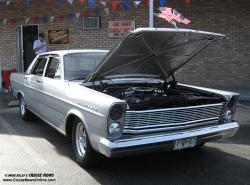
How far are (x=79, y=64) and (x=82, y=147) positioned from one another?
1.55 metres

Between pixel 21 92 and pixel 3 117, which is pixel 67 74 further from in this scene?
pixel 3 117

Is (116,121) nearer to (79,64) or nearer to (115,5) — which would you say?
(79,64)

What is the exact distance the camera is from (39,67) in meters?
7.54

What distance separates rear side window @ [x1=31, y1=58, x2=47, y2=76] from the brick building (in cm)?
606

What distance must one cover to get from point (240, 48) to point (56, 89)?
27.0ft

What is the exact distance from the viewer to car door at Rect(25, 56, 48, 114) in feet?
22.5

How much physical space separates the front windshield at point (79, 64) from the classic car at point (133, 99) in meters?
0.01

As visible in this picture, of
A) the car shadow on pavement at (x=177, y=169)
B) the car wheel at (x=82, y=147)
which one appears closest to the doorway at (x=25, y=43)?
the car wheel at (x=82, y=147)

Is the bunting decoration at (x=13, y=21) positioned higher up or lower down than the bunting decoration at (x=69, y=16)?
lower down

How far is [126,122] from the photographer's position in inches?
184

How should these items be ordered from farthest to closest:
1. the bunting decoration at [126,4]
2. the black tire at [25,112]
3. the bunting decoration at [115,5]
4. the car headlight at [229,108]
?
the bunting decoration at [115,5] < the bunting decoration at [126,4] < the black tire at [25,112] < the car headlight at [229,108]

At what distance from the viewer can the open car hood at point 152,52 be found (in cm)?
515

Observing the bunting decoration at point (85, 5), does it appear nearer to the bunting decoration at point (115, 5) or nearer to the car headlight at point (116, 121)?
the bunting decoration at point (115, 5)

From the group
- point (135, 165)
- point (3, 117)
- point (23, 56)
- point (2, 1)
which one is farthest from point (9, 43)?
point (135, 165)
